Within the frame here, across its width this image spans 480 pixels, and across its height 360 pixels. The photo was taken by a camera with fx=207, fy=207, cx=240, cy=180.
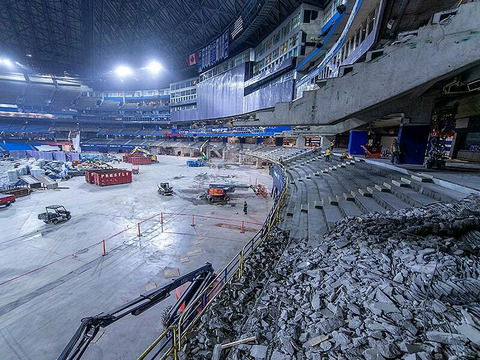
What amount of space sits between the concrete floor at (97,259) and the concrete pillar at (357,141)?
9.06 m

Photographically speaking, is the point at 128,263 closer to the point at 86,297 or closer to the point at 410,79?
the point at 86,297

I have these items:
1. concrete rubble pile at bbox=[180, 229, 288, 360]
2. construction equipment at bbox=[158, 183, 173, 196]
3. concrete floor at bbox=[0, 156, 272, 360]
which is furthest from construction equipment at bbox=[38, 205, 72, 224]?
concrete rubble pile at bbox=[180, 229, 288, 360]

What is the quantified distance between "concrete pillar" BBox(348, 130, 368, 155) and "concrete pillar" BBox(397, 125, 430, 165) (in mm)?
7719

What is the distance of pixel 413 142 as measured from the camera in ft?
35.3

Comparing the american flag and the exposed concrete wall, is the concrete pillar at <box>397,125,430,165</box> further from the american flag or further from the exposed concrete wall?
the american flag

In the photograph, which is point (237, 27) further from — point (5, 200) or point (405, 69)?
point (405, 69)

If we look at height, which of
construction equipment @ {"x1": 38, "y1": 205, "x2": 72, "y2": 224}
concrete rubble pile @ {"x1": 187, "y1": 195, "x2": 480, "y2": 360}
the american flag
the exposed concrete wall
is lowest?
construction equipment @ {"x1": 38, "y1": 205, "x2": 72, "y2": 224}

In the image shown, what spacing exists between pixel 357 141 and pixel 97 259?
20622 millimetres

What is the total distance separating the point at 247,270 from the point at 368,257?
2.99 metres

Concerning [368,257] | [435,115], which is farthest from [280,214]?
[435,115]

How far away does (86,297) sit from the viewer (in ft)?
22.9

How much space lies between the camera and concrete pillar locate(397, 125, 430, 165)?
1044 cm

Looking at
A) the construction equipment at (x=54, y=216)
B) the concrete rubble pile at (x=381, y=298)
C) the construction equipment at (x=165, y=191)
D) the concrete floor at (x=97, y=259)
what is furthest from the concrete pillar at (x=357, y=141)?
the construction equipment at (x=54, y=216)

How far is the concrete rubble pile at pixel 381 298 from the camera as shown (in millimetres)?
2387
